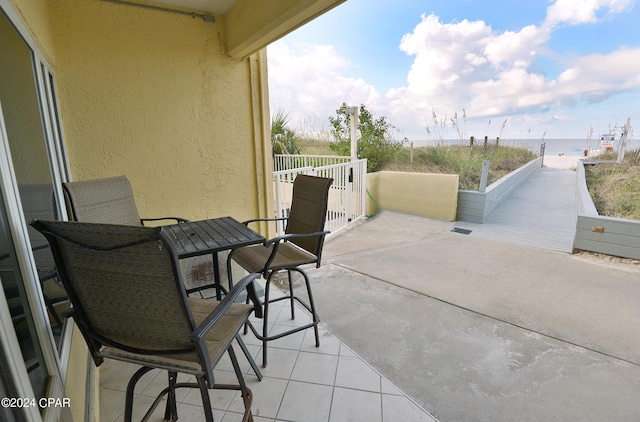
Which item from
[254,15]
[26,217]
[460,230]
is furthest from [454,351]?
[460,230]

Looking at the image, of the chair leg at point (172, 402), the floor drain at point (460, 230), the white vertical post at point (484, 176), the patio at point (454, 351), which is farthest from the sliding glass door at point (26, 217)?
the white vertical post at point (484, 176)

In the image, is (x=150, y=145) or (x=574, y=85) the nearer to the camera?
(x=150, y=145)

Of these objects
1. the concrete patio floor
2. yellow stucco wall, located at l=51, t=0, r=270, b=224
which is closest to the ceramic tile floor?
the concrete patio floor

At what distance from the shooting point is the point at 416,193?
582 centimetres

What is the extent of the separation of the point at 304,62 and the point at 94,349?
32.8ft

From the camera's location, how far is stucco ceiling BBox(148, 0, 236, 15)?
2.60 m

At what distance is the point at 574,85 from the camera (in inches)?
395

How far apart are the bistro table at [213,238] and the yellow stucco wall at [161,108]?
923 millimetres

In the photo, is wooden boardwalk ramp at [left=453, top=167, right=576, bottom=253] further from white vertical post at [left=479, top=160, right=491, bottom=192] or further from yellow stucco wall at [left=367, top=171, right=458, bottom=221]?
white vertical post at [left=479, top=160, right=491, bottom=192]

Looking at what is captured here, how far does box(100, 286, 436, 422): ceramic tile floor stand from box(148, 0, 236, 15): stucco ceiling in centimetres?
288

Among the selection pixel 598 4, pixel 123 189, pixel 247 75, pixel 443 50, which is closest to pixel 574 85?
pixel 598 4

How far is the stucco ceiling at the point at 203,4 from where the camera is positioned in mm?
2596

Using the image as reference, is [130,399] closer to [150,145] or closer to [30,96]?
[30,96]

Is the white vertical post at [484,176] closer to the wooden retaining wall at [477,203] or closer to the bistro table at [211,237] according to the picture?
the wooden retaining wall at [477,203]
